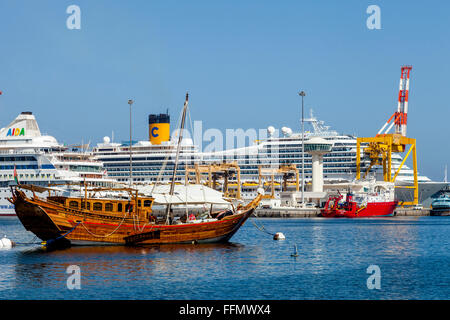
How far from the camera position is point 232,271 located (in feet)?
119

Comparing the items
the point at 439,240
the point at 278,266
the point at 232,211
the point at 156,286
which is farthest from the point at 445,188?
the point at 156,286

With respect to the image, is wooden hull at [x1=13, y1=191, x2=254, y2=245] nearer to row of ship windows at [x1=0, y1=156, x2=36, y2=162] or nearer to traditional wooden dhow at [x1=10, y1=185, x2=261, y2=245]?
traditional wooden dhow at [x1=10, y1=185, x2=261, y2=245]

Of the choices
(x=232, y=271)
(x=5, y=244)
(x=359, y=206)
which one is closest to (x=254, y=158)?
(x=359, y=206)

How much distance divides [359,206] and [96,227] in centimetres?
7322

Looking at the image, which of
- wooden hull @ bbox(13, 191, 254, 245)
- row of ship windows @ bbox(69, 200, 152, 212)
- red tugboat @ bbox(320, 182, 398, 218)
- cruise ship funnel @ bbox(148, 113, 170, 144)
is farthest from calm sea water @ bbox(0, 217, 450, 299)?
cruise ship funnel @ bbox(148, 113, 170, 144)

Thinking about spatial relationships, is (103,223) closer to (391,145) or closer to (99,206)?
(99,206)

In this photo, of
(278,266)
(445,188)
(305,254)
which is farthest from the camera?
(445,188)

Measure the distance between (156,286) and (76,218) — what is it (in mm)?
16024

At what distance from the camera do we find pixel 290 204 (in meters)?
124

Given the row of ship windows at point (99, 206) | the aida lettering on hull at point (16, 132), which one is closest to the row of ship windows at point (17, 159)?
the aida lettering on hull at point (16, 132)

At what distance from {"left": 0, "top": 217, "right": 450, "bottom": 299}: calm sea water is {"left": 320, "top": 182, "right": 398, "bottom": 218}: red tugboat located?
5673 centimetres

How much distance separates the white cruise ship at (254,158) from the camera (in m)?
136

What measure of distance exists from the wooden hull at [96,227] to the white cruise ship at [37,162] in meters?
51.1
